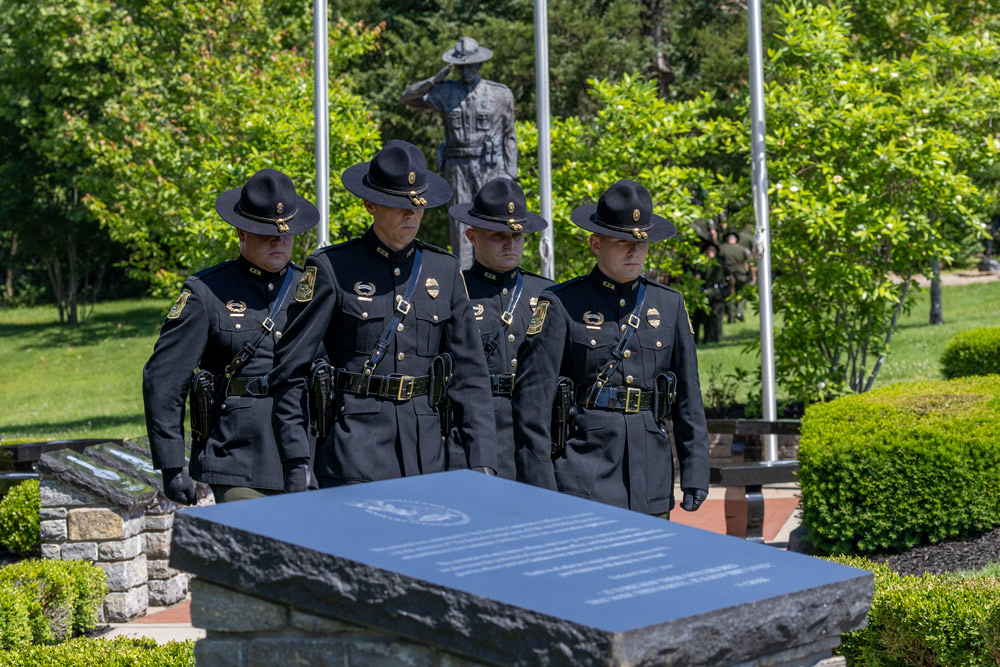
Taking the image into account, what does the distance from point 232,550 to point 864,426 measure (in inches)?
218

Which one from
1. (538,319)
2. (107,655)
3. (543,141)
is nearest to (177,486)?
(107,655)

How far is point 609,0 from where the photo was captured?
27375 mm

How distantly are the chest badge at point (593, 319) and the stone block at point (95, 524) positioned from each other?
3182mm

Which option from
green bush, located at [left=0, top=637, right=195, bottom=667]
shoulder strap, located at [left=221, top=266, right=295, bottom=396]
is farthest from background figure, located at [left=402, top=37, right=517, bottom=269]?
green bush, located at [left=0, top=637, right=195, bottom=667]

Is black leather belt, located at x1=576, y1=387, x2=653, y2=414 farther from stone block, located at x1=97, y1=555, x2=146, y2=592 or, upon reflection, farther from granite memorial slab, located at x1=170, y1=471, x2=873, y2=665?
stone block, located at x1=97, y1=555, x2=146, y2=592

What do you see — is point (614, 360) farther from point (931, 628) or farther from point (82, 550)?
point (82, 550)

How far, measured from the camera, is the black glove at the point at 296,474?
16.9 feet

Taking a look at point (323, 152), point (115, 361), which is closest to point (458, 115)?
point (323, 152)

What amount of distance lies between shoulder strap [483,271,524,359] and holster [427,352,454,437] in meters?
1.37

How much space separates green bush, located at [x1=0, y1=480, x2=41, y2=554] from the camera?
8.16 metres

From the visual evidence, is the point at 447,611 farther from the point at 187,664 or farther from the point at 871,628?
the point at 871,628

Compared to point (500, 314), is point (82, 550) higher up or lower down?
lower down

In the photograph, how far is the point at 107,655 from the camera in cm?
554

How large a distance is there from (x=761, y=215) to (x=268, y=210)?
543 centimetres
